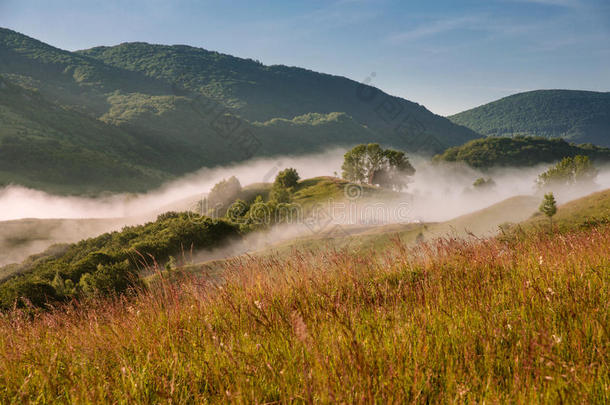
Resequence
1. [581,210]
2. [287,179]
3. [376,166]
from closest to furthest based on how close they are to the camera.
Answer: [581,210] < [287,179] < [376,166]

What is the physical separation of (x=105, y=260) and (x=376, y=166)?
78.5m

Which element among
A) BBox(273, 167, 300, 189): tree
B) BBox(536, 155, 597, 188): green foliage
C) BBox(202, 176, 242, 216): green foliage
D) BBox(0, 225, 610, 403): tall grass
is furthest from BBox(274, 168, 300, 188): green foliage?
BBox(0, 225, 610, 403): tall grass

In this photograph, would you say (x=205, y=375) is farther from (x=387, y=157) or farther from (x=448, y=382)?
(x=387, y=157)

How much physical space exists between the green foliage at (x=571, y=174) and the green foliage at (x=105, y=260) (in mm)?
99107

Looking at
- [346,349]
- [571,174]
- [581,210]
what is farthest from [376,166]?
[346,349]

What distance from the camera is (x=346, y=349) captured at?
273 centimetres

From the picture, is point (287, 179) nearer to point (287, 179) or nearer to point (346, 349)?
point (287, 179)

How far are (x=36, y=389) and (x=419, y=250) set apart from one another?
20.1 feet

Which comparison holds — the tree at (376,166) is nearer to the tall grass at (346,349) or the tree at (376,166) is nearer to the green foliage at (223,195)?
the green foliage at (223,195)

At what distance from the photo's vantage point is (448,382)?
92.8 inches

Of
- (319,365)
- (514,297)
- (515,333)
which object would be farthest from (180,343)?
(514,297)

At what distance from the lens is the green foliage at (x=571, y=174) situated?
329ft

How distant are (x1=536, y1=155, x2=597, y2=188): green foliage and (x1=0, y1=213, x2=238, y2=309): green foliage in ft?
325

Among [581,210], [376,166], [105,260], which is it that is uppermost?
[376,166]
